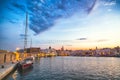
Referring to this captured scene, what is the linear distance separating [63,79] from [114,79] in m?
13.9

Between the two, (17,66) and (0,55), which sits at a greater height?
(0,55)

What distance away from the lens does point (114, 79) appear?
114 feet

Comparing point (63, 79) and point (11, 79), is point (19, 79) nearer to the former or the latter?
point (11, 79)

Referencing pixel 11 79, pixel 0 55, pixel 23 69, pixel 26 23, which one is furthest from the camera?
pixel 26 23

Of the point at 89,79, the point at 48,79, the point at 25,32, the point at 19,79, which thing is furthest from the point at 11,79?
the point at 25,32

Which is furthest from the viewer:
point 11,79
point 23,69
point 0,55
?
point 23,69

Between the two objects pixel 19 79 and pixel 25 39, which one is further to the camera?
pixel 25 39

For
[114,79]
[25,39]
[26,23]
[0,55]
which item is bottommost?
[114,79]

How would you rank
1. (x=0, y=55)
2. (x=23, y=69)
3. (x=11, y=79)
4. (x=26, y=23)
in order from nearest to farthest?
(x=11, y=79) < (x=0, y=55) < (x=23, y=69) < (x=26, y=23)

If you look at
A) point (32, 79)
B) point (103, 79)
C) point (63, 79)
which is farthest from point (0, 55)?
point (103, 79)

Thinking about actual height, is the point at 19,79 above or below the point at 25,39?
below

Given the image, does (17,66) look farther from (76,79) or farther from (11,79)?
(76,79)

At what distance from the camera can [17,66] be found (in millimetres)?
51406

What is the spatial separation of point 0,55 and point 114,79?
36.8m
